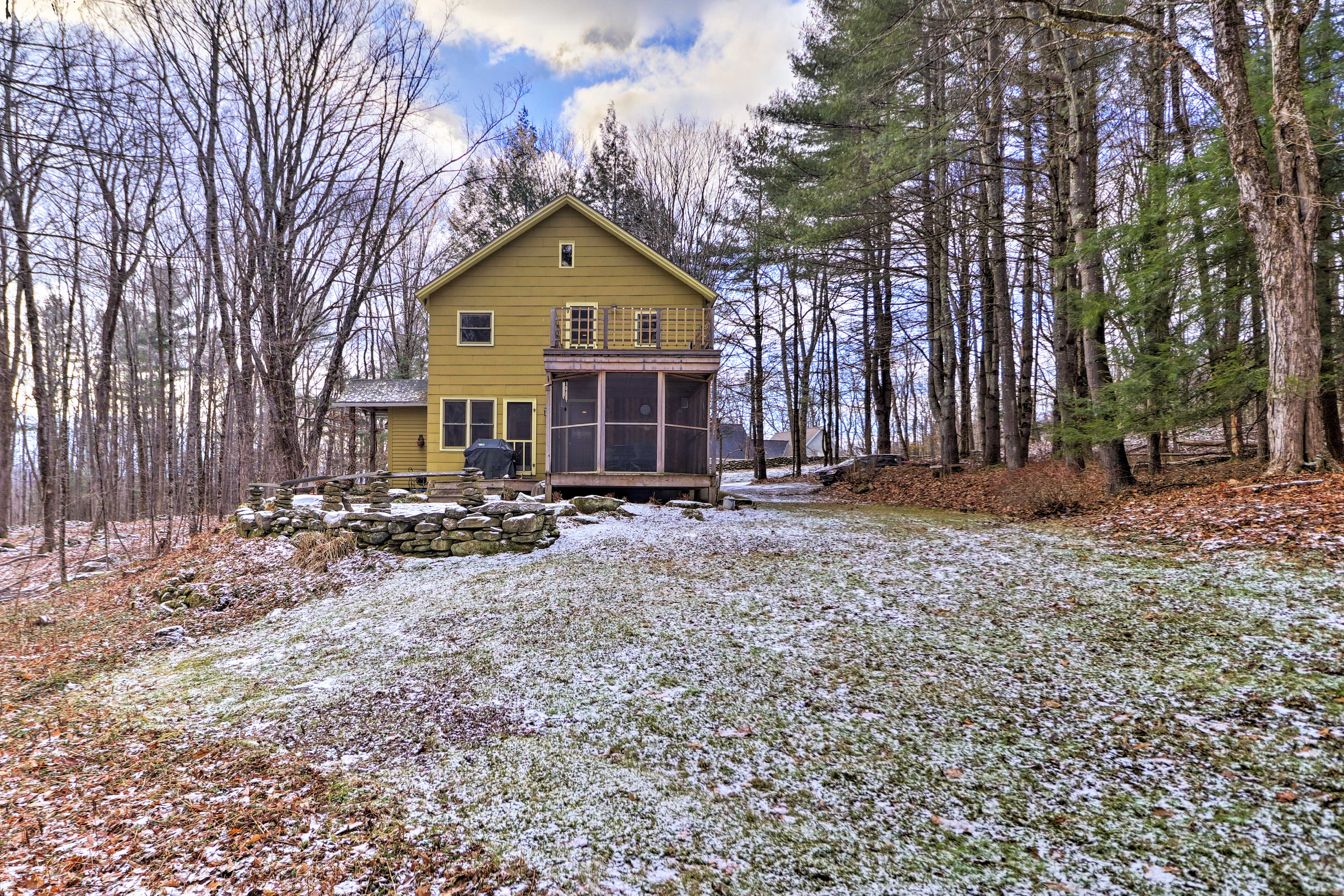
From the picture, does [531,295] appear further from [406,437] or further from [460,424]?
[406,437]

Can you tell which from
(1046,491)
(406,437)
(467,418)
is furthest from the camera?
(406,437)

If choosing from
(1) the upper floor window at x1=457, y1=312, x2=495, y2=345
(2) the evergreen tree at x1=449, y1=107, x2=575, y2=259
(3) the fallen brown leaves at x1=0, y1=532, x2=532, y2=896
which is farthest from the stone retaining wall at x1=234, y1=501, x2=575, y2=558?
(2) the evergreen tree at x1=449, y1=107, x2=575, y2=259

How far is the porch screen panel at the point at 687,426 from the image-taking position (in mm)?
12117

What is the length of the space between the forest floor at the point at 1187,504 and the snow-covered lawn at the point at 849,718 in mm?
694

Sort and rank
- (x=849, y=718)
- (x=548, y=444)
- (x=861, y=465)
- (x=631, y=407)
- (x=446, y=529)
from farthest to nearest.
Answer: (x=861, y=465)
(x=631, y=407)
(x=548, y=444)
(x=446, y=529)
(x=849, y=718)

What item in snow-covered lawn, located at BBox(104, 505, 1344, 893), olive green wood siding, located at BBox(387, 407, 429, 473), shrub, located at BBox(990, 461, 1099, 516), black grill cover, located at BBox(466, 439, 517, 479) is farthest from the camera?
olive green wood siding, located at BBox(387, 407, 429, 473)

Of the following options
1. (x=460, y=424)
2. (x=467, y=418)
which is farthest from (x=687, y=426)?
(x=460, y=424)

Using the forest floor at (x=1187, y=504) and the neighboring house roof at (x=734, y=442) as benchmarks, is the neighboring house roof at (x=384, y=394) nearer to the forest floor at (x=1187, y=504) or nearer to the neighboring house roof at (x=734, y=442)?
the forest floor at (x=1187, y=504)

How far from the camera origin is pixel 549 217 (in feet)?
45.4

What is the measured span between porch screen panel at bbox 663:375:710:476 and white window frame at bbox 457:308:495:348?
478 centimetres

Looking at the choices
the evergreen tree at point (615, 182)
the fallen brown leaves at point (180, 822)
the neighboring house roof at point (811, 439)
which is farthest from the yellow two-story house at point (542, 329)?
the neighboring house roof at point (811, 439)

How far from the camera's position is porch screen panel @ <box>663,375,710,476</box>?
1212cm

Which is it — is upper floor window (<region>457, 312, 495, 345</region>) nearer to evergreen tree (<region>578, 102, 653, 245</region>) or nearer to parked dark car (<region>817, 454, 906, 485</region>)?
evergreen tree (<region>578, 102, 653, 245</region>)

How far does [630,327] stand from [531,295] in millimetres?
2691
